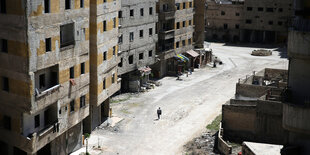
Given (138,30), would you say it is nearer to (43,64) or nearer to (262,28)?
(43,64)

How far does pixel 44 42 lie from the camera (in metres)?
39.5

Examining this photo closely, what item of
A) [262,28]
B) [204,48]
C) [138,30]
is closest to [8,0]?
[138,30]

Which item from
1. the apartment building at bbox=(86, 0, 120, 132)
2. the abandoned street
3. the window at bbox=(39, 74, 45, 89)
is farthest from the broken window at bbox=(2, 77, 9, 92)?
the apartment building at bbox=(86, 0, 120, 132)

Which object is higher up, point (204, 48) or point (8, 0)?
point (8, 0)

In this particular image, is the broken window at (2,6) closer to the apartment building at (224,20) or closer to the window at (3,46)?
the window at (3,46)

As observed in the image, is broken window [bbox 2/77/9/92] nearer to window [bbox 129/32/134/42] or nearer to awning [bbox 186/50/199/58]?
window [bbox 129/32/134/42]

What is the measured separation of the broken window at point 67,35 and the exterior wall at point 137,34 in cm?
2053

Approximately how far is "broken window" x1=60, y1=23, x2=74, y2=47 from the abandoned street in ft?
37.8

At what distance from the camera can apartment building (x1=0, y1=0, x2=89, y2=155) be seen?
37938 mm

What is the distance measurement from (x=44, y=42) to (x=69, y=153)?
13.0m

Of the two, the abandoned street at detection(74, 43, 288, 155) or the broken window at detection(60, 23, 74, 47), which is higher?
the broken window at detection(60, 23, 74, 47)

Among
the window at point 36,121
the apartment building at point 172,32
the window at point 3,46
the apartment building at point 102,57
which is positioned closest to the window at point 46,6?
the window at point 3,46

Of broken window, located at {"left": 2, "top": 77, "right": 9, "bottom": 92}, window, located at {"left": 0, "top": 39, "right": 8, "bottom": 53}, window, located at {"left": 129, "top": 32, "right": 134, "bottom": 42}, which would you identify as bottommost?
broken window, located at {"left": 2, "top": 77, "right": 9, "bottom": 92}

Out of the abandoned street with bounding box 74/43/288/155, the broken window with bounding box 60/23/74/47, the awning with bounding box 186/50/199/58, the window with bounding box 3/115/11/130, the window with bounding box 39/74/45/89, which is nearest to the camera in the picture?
the window with bounding box 3/115/11/130
